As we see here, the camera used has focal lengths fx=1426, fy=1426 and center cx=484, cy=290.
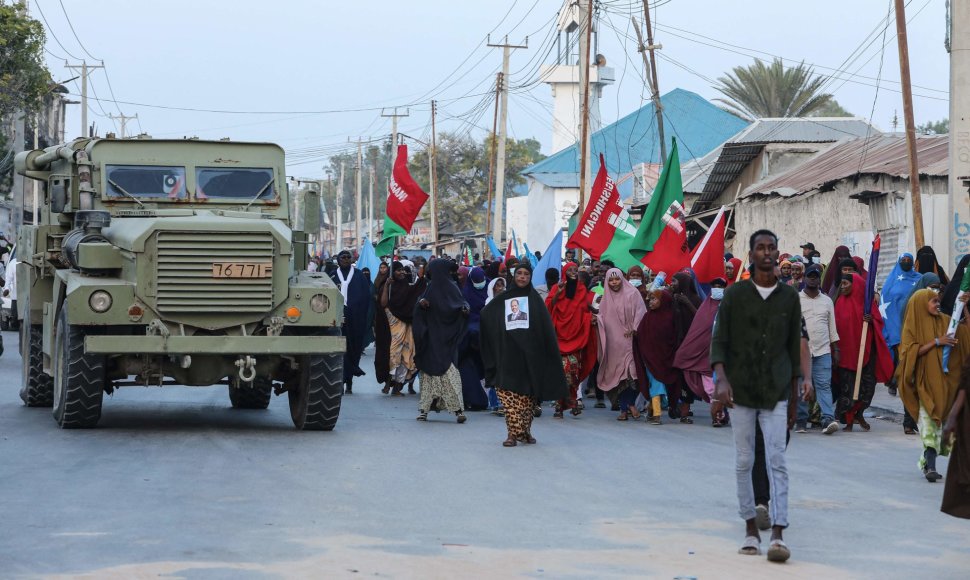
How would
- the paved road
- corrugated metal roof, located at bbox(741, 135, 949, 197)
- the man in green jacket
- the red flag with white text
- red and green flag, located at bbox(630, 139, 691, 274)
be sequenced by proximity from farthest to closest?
corrugated metal roof, located at bbox(741, 135, 949, 197) < red and green flag, located at bbox(630, 139, 691, 274) < the red flag with white text < the man in green jacket < the paved road

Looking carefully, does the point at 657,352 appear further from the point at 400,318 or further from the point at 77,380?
the point at 77,380

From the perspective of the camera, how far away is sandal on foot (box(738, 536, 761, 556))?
7363 millimetres

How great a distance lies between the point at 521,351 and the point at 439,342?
2062 mm

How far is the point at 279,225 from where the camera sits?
13.0 m

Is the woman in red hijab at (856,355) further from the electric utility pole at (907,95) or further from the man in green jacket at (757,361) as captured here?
the man in green jacket at (757,361)

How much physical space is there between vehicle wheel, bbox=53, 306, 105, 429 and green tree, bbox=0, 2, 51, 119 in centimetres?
2204

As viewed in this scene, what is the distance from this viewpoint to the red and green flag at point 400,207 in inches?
938

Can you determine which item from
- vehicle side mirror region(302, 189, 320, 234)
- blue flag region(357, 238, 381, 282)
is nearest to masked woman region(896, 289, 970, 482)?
vehicle side mirror region(302, 189, 320, 234)

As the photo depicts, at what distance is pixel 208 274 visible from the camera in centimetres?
1234

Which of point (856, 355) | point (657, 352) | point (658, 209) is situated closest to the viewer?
point (856, 355)

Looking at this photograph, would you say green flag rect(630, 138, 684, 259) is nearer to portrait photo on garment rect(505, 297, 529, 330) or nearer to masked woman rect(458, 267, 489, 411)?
masked woman rect(458, 267, 489, 411)

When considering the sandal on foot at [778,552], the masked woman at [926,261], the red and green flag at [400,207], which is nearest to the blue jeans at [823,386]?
the masked woman at [926,261]

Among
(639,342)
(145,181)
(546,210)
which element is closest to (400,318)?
(639,342)

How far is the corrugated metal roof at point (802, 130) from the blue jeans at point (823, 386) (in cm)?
2815
